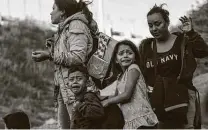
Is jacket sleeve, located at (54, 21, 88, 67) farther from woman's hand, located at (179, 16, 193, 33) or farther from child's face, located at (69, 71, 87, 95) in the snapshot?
woman's hand, located at (179, 16, 193, 33)

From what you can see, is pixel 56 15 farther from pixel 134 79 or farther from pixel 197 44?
pixel 197 44

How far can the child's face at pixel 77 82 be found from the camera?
10.4 feet

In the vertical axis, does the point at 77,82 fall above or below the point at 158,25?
below

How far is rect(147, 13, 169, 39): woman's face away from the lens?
324 cm

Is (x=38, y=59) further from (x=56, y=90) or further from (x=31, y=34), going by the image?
(x=31, y=34)

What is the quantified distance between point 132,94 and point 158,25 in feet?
1.64

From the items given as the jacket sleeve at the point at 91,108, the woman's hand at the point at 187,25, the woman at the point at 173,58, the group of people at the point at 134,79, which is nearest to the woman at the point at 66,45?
the group of people at the point at 134,79

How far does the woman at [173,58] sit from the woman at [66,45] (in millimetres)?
400

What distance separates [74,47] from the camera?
10.7 feet

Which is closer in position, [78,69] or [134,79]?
[134,79]

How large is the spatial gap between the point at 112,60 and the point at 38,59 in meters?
0.50

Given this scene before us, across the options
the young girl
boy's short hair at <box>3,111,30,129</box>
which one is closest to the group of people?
the young girl

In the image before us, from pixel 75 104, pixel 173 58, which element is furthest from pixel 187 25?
pixel 75 104

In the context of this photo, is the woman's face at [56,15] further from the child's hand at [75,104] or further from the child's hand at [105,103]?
the child's hand at [105,103]
